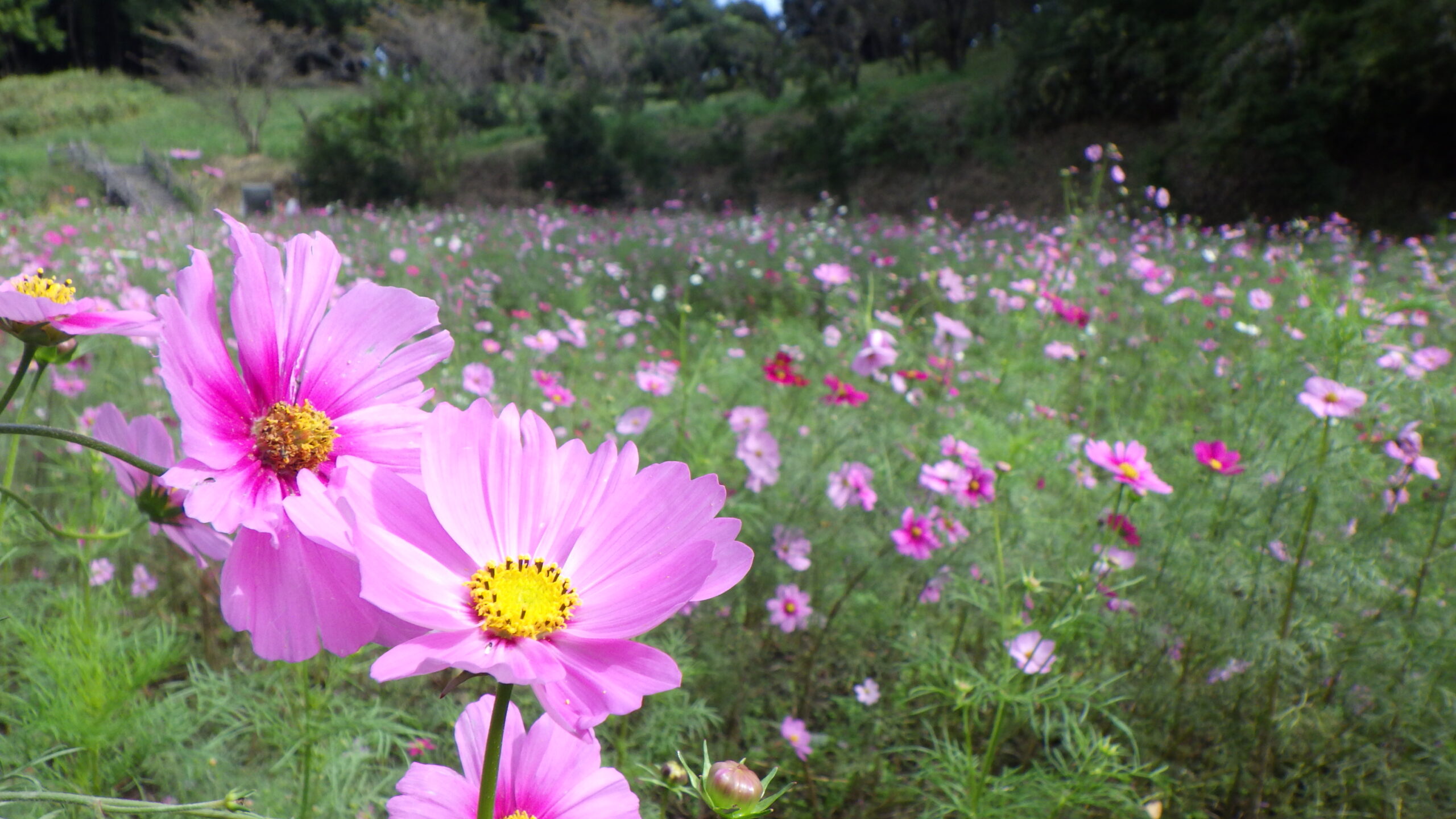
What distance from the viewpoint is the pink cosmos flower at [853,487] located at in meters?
1.32

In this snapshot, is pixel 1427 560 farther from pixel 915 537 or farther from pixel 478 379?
pixel 478 379

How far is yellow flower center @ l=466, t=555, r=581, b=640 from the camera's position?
271mm

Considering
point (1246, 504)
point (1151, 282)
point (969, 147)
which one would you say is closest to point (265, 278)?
point (1246, 504)

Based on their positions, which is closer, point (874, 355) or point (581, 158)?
point (874, 355)

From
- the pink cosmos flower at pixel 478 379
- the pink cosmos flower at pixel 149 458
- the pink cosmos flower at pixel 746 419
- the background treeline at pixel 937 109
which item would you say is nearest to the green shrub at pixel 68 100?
the background treeline at pixel 937 109

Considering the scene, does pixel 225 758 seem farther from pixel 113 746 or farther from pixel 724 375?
pixel 724 375

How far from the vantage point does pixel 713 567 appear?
26 cm

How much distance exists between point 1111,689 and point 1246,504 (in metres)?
0.40

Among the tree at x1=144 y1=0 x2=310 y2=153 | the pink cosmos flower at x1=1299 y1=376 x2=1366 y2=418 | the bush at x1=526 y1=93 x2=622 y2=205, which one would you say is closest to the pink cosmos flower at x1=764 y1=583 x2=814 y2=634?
the pink cosmos flower at x1=1299 y1=376 x2=1366 y2=418

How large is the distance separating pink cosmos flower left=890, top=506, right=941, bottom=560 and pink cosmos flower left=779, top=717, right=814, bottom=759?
1.01 feet

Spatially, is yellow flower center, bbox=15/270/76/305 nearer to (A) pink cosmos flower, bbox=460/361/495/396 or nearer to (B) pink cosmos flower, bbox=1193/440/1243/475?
(A) pink cosmos flower, bbox=460/361/495/396

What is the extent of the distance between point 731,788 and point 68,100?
22.6 m

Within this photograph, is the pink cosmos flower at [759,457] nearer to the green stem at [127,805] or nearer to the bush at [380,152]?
the green stem at [127,805]

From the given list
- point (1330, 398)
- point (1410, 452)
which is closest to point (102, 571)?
point (1330, 398)
